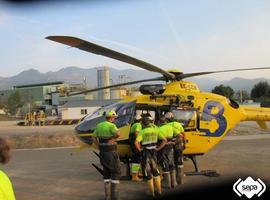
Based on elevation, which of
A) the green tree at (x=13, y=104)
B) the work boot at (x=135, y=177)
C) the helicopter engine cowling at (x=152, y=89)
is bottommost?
the green tree at (x=13, y=104)

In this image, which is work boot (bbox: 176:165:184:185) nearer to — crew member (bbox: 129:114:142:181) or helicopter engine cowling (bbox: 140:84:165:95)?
crew member (bbox: 129:114:142:181)

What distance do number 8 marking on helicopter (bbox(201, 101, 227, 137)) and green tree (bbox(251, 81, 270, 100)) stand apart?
62367 millimetres

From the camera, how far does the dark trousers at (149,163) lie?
28.8 feet

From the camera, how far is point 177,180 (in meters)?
9.87

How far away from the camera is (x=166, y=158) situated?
935 centimetres

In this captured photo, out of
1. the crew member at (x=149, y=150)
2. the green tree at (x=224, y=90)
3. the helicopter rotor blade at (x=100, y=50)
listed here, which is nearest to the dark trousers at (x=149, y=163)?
the crew member at (x=149, y=150)

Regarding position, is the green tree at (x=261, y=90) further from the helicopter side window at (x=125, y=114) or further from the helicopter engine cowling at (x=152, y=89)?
the helicopter side window at (x=125, y=114)

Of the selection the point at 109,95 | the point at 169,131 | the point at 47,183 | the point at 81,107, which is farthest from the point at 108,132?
the point at 109,95

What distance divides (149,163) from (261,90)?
6698 cm

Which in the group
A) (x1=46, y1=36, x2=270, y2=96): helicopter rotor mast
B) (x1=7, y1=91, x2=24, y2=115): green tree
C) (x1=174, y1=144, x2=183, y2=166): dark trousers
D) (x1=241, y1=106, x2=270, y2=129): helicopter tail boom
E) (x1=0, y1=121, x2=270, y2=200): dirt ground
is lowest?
(x1=7, y1=91, x2=24, y2=115): green tree

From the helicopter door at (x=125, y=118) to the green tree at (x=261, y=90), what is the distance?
63757mm

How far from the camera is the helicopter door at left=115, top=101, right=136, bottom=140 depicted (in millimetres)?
10336

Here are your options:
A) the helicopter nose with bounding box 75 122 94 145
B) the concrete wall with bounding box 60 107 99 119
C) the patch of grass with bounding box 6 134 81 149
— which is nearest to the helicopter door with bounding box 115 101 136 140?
the helicopter nose with bounding box 75 122 94 145

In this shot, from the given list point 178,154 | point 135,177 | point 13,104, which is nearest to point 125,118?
point 135,177
